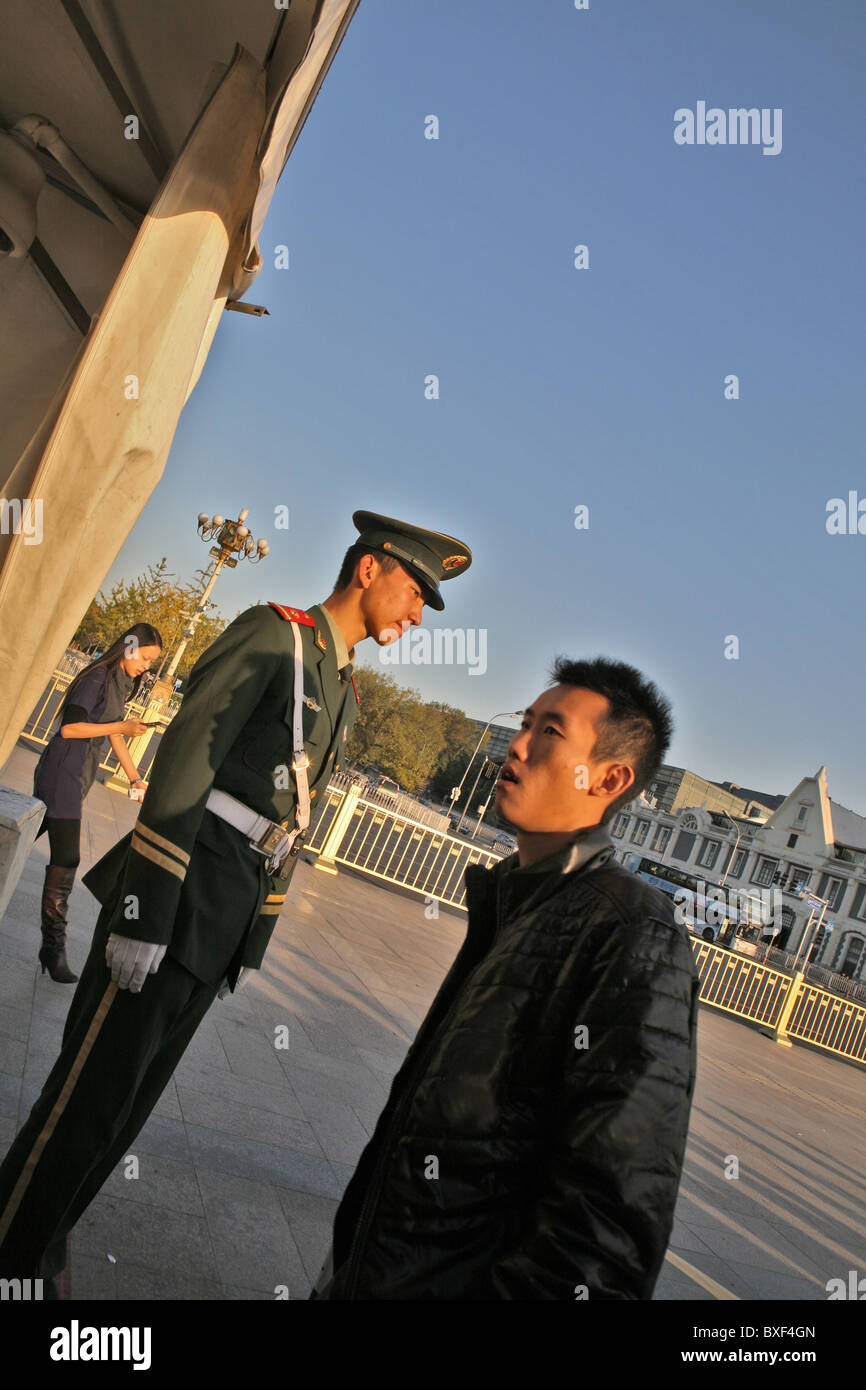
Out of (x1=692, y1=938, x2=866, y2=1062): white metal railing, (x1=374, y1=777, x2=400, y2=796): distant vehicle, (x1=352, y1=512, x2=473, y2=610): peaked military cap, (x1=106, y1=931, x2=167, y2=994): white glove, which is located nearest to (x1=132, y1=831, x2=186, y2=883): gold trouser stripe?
(x1=106, y1=931, x2=167, y2=994): white glove

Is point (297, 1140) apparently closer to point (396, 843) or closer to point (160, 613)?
point (396, 843)

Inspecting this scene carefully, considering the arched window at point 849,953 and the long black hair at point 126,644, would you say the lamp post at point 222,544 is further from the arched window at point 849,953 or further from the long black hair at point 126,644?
the arched window at point 849,953

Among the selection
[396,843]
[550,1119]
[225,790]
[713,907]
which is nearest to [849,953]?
[713,907]

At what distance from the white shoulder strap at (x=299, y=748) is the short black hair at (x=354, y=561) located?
0.42 meters

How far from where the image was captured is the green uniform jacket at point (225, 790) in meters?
2.49

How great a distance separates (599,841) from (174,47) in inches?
125

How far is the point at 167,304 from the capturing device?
2340mm

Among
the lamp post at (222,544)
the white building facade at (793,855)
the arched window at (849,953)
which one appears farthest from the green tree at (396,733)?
the lamp post at (222,544)

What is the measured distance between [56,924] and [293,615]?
3.00 meters

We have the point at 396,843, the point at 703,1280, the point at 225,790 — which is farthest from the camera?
the point at 396,843

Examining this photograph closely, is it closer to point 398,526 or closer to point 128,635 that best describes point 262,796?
point 398,526

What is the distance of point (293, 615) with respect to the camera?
295 centimetres

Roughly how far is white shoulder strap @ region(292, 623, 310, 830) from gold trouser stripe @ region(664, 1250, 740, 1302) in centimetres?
332
